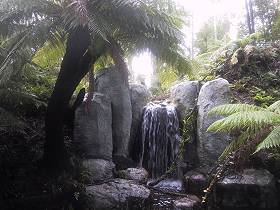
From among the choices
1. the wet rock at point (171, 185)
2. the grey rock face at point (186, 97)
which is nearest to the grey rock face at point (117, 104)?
the wet rock at point (171, 185)

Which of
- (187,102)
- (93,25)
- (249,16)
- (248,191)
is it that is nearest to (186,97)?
(187,102)

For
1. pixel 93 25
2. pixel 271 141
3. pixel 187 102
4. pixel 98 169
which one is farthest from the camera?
pixel 187 102

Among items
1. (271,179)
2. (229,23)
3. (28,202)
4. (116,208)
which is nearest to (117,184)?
(116,208)

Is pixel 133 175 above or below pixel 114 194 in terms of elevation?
above

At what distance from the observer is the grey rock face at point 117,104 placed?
699cm

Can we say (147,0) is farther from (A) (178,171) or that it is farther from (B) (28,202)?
(A) (178,171)

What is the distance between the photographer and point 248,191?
532 centimetres

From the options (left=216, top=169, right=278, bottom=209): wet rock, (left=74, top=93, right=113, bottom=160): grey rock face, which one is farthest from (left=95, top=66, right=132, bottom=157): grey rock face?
(left=216, top=169, right=278, bottom=209): wet rock

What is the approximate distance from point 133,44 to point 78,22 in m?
1.30

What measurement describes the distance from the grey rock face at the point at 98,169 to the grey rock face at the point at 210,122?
1816 mm

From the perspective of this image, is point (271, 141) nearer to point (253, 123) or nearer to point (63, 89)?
point (253, 123)

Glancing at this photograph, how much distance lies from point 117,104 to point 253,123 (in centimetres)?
305

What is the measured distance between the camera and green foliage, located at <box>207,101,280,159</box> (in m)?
4.41

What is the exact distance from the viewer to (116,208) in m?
5.19
